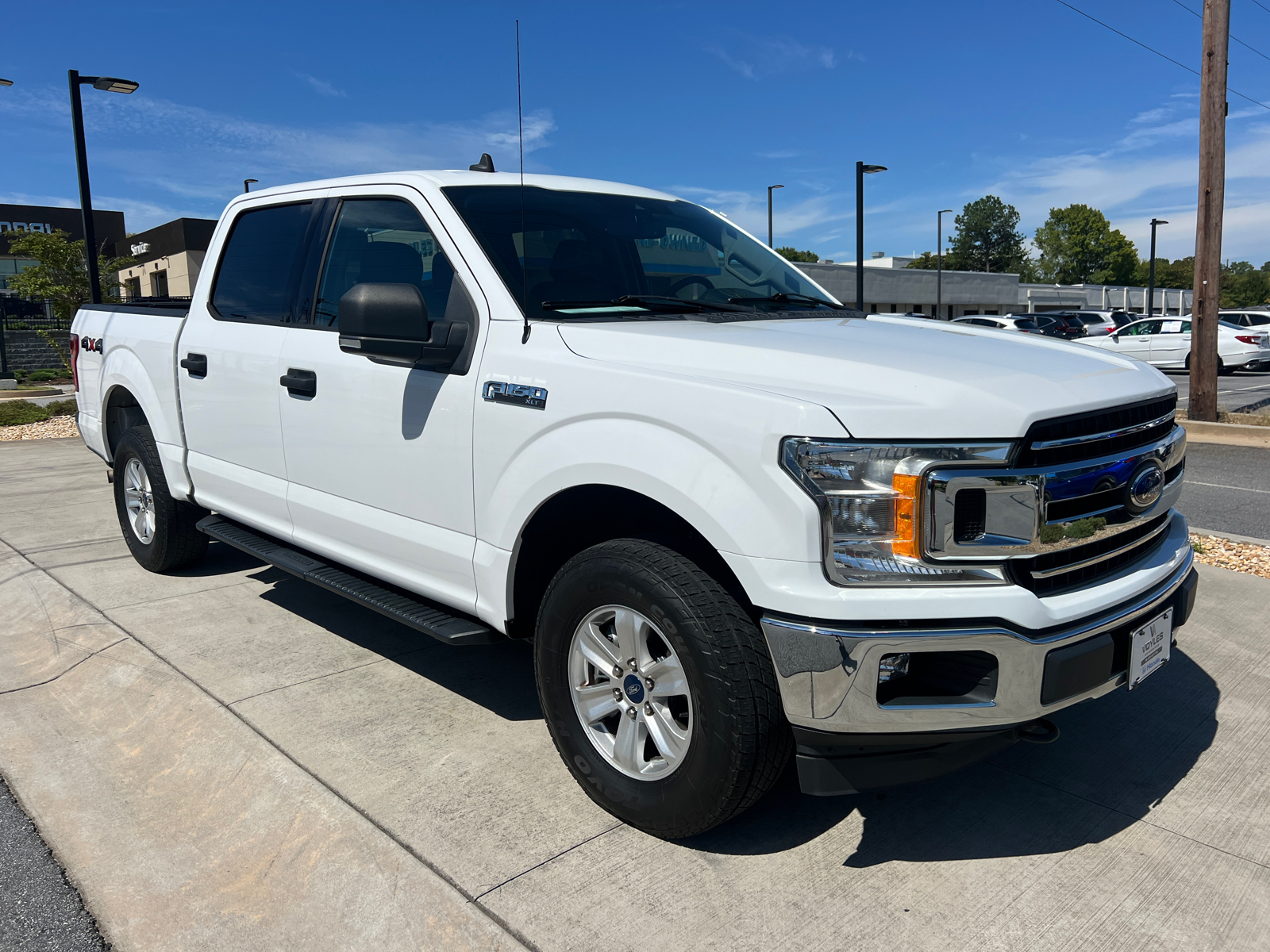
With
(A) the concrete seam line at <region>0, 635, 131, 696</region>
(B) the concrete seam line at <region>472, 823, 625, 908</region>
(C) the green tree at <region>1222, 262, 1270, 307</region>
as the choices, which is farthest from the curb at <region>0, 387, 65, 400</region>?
(C) the green tree at <region>1222, 262, 1270, 307</region>

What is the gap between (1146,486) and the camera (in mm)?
2717

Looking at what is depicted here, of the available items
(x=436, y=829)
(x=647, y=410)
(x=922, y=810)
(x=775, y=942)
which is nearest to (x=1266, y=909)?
(x=922, y=810)

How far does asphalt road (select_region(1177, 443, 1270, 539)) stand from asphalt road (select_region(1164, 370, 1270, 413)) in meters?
2.16

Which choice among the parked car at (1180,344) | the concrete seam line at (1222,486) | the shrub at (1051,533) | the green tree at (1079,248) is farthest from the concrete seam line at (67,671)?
the green tree at (1079,248)

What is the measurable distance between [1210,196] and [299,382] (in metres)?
13.0

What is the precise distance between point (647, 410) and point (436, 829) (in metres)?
1.41

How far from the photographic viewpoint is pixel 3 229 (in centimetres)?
6262

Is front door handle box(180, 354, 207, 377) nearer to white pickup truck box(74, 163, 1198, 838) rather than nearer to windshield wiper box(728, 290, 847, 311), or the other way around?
white pickup truck box(74, 163, 1198, 838)

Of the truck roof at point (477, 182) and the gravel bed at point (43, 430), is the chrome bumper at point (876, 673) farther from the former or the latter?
the gravel bed at point (43, 430)

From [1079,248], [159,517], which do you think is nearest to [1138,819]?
[159,517]

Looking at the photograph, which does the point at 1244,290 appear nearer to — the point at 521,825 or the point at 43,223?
the point at 43,223

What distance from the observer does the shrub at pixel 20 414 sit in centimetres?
1436

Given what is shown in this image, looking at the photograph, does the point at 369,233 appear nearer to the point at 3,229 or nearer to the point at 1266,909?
the point at 1266,909

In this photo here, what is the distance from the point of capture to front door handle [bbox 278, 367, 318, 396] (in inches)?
149
